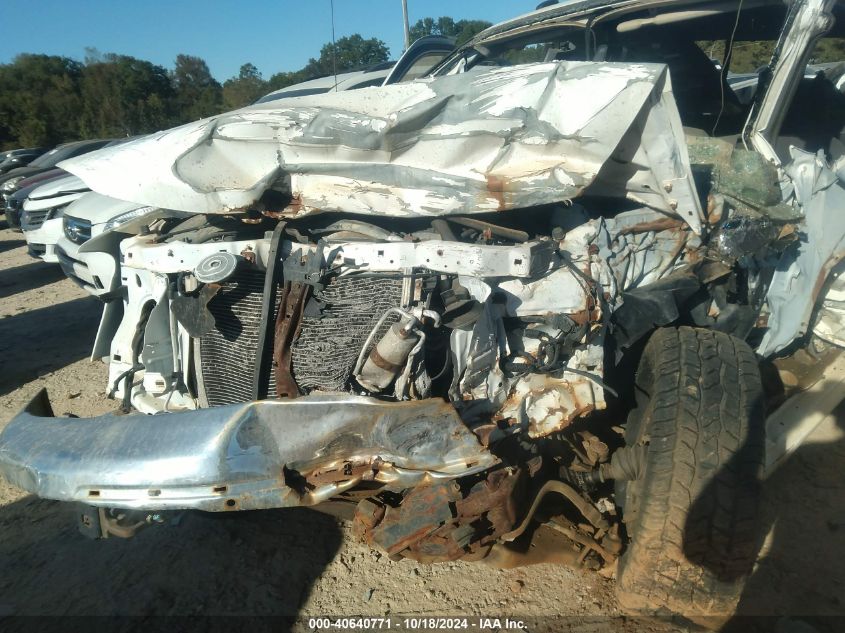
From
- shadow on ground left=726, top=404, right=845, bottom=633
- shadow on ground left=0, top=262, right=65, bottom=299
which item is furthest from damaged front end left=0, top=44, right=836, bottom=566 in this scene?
shadow on ground left=0, top=262, right=65, bottom=299

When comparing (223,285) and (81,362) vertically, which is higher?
(223,285)

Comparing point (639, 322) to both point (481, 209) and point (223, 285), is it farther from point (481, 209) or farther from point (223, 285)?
point (223, 285)

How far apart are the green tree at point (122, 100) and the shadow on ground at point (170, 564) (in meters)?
23.7

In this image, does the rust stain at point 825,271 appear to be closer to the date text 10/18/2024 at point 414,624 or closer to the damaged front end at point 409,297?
the damaged front end at point 409,297

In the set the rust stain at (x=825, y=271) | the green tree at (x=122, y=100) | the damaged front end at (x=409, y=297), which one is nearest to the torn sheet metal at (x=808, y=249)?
the rust stain at (x=825, y=271)

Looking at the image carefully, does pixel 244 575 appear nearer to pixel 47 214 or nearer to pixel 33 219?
pixel 47 214

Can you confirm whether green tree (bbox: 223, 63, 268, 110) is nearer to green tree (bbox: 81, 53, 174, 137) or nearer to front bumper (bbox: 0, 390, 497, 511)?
green tree (bbox: 81, 53, 174, 137)

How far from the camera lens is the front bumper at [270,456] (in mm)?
1698

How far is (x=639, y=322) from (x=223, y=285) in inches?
57.2

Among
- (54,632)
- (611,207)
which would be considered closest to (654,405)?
(611,207)

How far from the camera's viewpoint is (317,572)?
2.37m

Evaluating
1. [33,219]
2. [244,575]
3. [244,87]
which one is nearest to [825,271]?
[244,575]

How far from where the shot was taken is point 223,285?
79.5 inches

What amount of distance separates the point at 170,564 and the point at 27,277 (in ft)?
20.8
